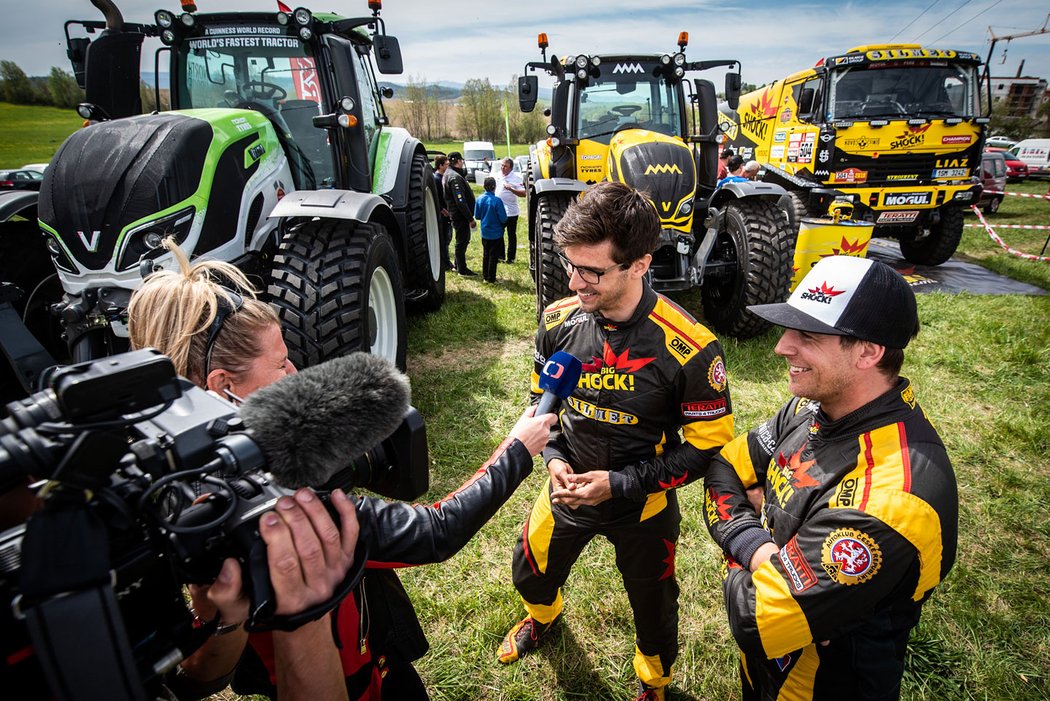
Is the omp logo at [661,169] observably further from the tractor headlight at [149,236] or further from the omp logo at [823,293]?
the tractor headlight at [149,236]

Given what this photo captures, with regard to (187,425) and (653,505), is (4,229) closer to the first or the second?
(187,425)

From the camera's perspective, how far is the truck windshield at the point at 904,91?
7957mm

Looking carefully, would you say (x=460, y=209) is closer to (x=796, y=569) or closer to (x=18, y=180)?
(x=18, y=180)

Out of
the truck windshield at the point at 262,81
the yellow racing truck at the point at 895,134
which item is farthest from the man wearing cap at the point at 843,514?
the yellow racing truck at the point at 895,134

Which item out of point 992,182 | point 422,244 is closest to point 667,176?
point 422,244

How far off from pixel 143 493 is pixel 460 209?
8156 mm

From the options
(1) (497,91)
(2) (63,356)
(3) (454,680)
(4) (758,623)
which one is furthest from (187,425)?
(1) (497,91)

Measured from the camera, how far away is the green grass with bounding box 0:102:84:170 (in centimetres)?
1761

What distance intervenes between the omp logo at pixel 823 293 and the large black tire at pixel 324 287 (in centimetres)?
255

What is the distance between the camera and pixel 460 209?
8484 millimetres

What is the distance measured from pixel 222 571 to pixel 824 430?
1528mm

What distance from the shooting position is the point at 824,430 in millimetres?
1492

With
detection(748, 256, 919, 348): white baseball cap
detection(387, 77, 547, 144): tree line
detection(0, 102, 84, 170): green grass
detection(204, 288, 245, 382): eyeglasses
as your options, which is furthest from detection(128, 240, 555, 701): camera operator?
detection(387, 77, 547, 144): tree line

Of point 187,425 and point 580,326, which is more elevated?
point 187,425
